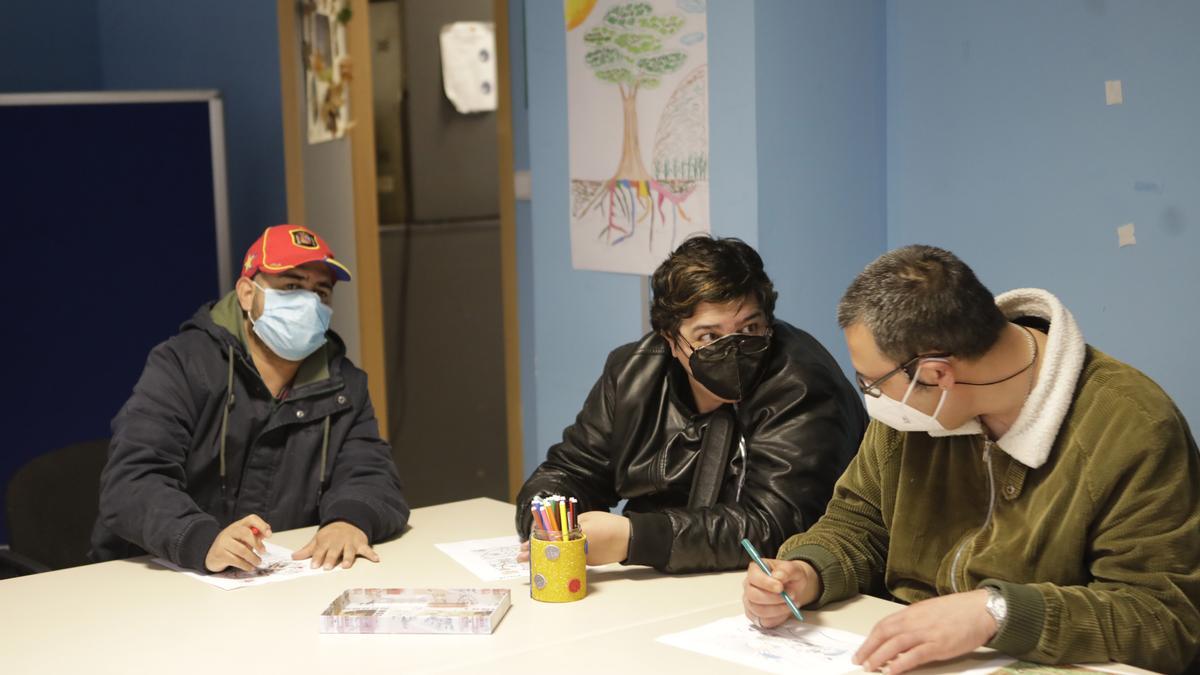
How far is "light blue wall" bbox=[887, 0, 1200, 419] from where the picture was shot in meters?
2.85

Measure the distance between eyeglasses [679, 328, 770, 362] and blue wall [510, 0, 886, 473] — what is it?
821 millimetres

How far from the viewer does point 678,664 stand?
181cm

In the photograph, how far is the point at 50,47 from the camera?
527 cm

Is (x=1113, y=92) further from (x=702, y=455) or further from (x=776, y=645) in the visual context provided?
(x=776, y=645)

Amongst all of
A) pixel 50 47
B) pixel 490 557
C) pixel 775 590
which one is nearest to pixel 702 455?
pixel 490 557

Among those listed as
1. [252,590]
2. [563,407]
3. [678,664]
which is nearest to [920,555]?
[678,664]

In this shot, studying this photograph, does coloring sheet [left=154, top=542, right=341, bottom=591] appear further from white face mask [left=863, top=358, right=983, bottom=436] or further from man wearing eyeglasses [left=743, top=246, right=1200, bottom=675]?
white face mask [left=863, top=358, right=983, bottom=436]

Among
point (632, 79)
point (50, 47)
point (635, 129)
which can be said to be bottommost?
point (635, 129)

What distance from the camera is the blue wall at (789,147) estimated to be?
10.5ft

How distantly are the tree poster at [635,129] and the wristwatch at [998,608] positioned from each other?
1.71m

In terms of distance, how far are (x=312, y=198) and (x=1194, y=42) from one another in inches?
126

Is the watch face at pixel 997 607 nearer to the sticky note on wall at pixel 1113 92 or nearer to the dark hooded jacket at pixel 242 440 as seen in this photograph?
the dark hooded jacket at pixel 242 440

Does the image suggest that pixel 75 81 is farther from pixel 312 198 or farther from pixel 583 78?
pixel 583 78

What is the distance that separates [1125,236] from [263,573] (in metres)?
1.96
